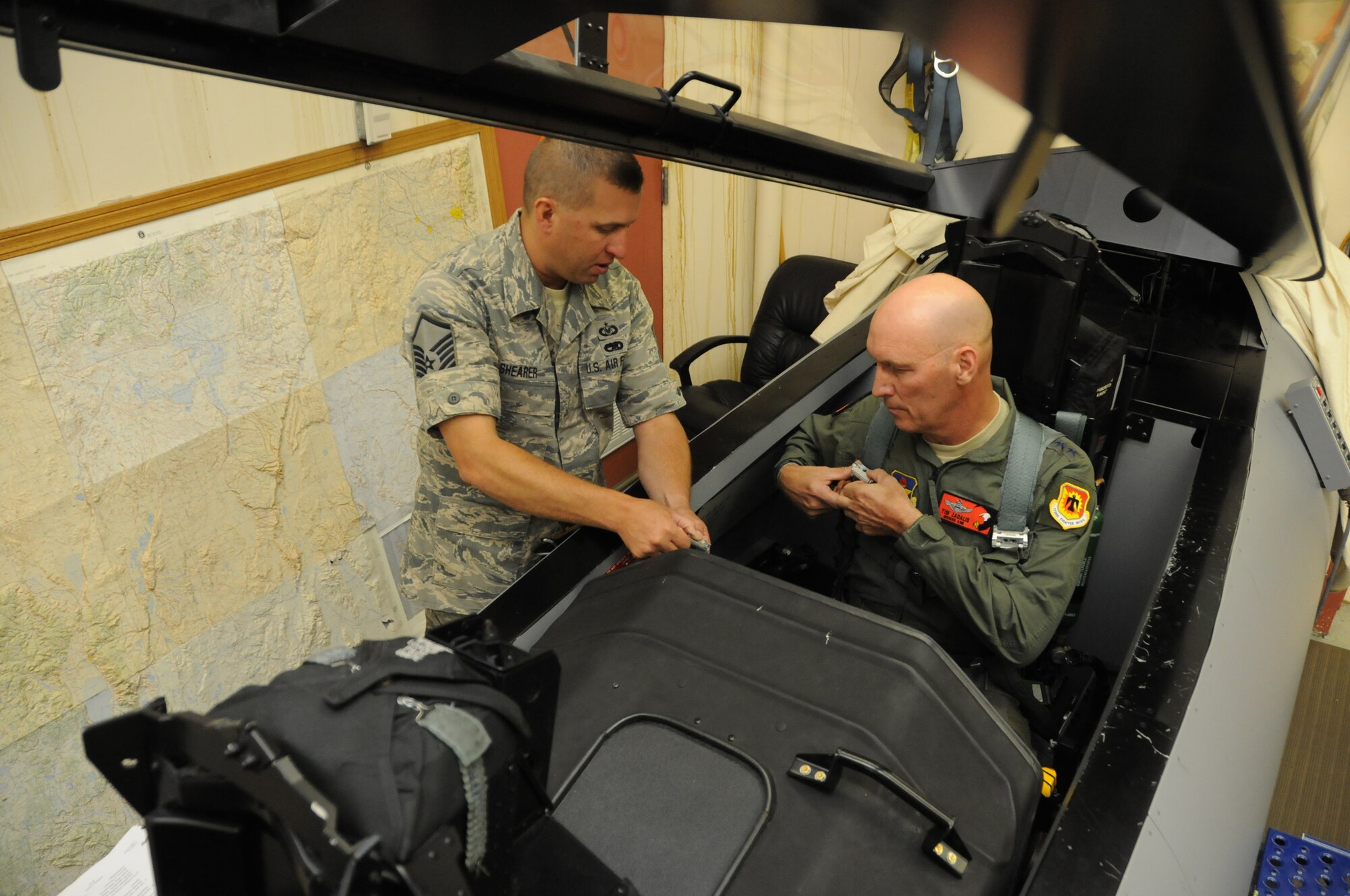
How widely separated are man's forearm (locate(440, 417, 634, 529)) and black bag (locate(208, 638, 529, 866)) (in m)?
0.87

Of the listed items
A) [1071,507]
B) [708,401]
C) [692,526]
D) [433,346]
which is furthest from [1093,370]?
[708,401]

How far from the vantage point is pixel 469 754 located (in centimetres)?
65

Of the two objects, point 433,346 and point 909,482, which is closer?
point 433,346

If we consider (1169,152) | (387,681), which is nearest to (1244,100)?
(1169,152)

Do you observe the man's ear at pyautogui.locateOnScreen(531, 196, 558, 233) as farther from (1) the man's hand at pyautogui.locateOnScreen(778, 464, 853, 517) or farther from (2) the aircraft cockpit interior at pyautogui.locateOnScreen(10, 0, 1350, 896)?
(1) the man's hand at pyautogui.locateOnScreen(778, 464, 853, 517)

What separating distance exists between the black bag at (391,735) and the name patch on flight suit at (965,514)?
1172mm

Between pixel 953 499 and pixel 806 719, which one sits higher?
pixel 806 719

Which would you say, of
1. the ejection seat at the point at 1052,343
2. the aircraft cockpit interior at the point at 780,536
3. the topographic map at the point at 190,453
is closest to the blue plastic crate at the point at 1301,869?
the aircraft cockpit interior at the point at 780,536

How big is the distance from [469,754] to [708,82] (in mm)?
865

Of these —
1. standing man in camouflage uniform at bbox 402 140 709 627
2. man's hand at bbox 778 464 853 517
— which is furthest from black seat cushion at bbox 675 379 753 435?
man's hand at bbox 778 464 853 517

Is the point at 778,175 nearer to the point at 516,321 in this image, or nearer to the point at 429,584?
the point at 516,321

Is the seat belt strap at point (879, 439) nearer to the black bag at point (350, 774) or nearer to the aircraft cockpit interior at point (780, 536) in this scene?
the aircraft cockpit interior at point (780, 536)

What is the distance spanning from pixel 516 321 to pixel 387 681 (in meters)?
1.18

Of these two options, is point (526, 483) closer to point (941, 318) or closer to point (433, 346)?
point (433, 346)
